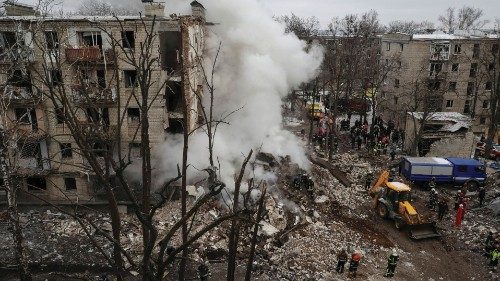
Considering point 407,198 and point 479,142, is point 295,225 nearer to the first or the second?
point 407,198

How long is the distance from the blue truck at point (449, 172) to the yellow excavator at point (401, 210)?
12.7ft

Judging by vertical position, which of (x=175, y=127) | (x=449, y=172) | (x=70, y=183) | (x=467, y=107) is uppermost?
(x=175, y=127)

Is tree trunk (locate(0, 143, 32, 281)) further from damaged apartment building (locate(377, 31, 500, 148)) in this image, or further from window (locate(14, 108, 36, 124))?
damaged apartment building (locate(377, 31, 500, 148))

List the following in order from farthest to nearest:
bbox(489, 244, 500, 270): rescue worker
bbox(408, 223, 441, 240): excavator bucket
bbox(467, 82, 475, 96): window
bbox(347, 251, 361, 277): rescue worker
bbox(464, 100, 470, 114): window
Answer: bbox(464, 100, 470, 114): window
bbox(467, 82, 475, 96): window
bbox(408, 223, 441, 240): excavator bucket
bbox(489, 244, 500, 270): rescue worker
bbox(347, 251, 361, 277): rescue worker

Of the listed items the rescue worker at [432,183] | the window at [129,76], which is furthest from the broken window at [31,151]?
the rescue worker at [432,183]

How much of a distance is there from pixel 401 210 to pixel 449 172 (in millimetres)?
7153

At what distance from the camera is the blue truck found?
23516mm

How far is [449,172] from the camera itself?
2369cm

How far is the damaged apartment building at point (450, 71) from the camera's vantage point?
3584 centimetres

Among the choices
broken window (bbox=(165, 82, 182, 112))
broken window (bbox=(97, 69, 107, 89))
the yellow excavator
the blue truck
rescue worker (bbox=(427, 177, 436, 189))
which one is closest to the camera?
the yellow excavator

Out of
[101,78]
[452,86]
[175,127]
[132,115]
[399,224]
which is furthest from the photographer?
[452,86]

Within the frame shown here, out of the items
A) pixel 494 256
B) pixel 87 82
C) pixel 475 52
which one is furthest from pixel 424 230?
pixel 475 52

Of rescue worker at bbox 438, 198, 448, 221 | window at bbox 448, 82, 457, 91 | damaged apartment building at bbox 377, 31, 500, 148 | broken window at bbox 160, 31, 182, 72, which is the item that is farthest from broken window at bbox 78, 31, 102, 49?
window at bbox 448, 82, 457, 91

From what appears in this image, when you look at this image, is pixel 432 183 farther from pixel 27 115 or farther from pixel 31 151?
pixel 27 115
